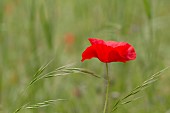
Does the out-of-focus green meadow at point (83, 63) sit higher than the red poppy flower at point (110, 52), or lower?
lower

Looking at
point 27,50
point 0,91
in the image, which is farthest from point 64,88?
point 27,50

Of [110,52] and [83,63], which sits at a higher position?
[110,52]

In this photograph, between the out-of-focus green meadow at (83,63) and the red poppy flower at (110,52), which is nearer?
the red poppy flower at (110,52)

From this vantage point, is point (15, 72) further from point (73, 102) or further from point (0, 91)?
point (73, 102)

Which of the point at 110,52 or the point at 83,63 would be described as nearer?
the point at 110,52

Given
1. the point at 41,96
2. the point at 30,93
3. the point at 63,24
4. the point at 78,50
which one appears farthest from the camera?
the point at 63,24

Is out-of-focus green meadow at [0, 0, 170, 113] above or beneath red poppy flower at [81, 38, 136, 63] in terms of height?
beneath

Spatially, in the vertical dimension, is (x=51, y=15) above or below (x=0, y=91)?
above

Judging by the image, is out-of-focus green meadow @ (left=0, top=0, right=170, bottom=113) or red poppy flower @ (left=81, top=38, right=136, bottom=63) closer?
red poppy flower @ (left=81, top=38, right=136, bottom=63)
